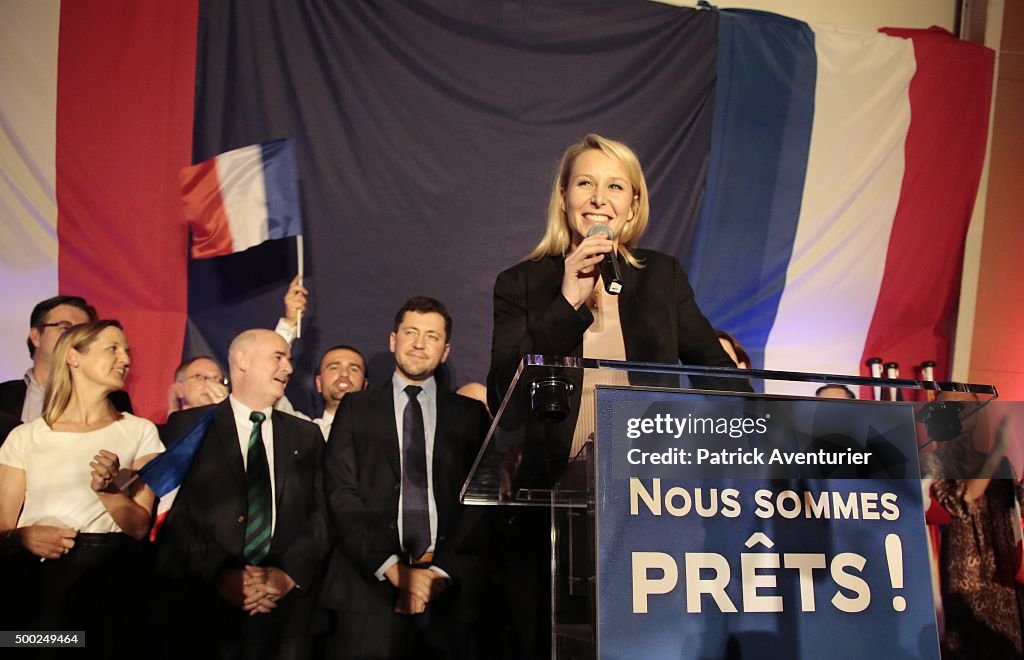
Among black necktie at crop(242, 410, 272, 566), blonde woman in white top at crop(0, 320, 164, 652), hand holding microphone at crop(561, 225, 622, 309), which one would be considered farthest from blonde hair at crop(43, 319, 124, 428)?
hand holding microphone at crop(561, 225, 622, 309)

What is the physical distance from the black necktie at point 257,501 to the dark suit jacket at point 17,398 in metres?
0.56

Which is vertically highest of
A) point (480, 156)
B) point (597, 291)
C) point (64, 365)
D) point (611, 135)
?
point (611, 135)

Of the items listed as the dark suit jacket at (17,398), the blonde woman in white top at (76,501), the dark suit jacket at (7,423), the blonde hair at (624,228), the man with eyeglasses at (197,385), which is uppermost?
the blonde hair at (624,228)

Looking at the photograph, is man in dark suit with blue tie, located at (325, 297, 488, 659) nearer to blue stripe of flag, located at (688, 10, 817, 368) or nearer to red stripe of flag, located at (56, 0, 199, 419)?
red stripe of flag, located at (56, 0, 199, 419)

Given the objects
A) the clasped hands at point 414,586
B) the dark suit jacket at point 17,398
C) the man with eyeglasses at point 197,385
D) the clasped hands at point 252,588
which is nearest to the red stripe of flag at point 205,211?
the man with eyeglasses at point 197,385

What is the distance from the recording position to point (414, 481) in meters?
3.31

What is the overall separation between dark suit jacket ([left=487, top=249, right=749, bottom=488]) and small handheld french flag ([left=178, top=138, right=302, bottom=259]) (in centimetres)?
203

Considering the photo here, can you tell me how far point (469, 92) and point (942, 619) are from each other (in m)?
3.51

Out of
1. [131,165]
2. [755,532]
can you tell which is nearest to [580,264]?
[755,532]

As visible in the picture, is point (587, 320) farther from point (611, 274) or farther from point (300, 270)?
point (300, 270)

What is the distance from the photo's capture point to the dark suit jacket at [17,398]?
3.32 meters

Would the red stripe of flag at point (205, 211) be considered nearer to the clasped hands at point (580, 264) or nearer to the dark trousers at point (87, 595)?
the dark trousers at point (87, 595)

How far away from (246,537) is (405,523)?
0.56 m

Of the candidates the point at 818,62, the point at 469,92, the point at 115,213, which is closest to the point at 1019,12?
the point at 818,62
